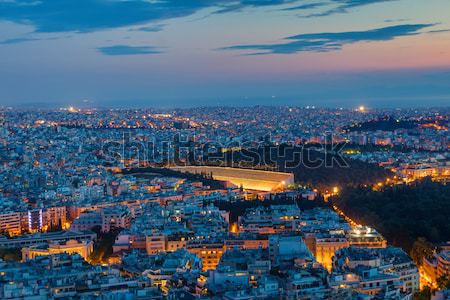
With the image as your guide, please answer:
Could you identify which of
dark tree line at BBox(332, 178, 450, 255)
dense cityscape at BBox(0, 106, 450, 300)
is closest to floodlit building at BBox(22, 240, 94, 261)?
dense cityscape at BBox(0, 106, 450, 300)

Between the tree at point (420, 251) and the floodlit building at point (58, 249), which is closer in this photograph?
the tree at point (420, 251)

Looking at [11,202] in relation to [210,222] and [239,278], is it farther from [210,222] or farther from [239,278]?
[239,278]

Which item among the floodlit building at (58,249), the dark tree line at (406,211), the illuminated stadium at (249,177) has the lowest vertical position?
the illuminated stadium at (249,177)

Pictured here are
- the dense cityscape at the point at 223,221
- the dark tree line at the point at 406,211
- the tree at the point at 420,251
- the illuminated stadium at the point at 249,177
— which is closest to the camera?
the dense cityscape at the point at 223,221

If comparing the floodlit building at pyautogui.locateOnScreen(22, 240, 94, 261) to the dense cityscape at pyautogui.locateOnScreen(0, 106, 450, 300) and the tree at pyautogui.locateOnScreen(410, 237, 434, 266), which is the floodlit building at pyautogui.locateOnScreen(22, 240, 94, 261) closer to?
the dense cityscape at pyautogui.locateOnScreen(0, 106, 450, 300)

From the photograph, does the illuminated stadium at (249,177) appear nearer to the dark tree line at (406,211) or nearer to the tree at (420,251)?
the dark tree line at (406,211)

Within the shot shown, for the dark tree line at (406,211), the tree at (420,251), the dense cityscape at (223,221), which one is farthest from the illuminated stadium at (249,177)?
the tree at (420,251)

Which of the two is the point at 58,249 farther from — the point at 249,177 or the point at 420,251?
the point at 249,177

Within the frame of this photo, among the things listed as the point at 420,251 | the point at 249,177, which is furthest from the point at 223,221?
the point at 249,177

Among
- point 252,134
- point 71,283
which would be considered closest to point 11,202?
point 71,283
